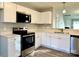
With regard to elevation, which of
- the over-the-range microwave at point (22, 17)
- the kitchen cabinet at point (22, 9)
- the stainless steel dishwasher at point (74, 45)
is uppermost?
the kitchen cabinet at point (22, 9)

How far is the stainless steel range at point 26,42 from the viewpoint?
3.79 metres

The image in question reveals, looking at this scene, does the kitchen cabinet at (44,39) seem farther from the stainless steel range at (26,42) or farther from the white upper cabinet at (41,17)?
the stainless steel range at (26,42)

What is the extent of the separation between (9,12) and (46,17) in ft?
7.77

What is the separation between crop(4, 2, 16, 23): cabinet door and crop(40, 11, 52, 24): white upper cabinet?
6.94 feet

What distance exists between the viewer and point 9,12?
3.62 metres

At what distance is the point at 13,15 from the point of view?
12.5ft

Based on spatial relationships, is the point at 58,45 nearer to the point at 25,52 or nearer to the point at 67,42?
the point at 67,42

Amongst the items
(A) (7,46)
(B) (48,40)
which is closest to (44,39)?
Answer: (B) (48,40)

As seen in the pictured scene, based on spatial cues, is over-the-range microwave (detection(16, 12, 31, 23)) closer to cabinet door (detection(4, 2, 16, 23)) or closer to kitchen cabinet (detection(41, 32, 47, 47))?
cabinet door (detection(4, 2, 16, 23))

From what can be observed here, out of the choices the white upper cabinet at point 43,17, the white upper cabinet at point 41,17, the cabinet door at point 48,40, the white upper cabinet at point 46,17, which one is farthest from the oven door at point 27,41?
the white upper cabinet at point 46,17

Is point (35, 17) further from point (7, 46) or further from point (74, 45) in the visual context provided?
point (7, 46)

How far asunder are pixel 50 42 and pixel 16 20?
6.43 ft

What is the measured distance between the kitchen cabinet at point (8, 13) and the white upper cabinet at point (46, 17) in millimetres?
2115

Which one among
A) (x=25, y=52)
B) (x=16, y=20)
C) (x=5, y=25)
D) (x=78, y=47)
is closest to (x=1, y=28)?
(x=5, y=25)
